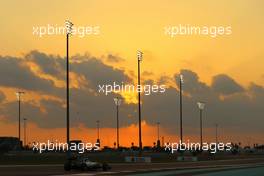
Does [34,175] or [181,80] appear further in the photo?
[181,80]

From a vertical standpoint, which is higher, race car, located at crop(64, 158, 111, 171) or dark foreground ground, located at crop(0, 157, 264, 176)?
race car, located at crop(64, 158, 111, 171)

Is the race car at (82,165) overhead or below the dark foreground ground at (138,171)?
overhead

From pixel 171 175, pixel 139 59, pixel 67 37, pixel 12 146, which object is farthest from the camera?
pixel 12 146

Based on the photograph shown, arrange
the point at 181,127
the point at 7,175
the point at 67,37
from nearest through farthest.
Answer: the point at 7,175
the point at 67,37
the point at 181,127

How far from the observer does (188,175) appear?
200ft

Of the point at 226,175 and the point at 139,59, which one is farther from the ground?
the point at 139,59

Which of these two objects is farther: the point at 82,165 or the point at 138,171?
the point at 82,165

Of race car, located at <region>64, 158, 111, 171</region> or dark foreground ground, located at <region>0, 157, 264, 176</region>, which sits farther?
race car, located at <region>64, 158, 111, 171</region>

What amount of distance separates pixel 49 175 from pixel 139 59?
145 feet

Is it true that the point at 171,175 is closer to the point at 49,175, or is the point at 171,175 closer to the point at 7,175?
the point at 49,175

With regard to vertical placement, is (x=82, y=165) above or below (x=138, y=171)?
above

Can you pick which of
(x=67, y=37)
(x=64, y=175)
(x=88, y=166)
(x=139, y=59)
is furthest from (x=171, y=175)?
(x=139, y=59)

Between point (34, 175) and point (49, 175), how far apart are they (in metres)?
1.55

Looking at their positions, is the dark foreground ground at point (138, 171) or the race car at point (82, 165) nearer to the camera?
the dark foreground ground at point (138, 171)
